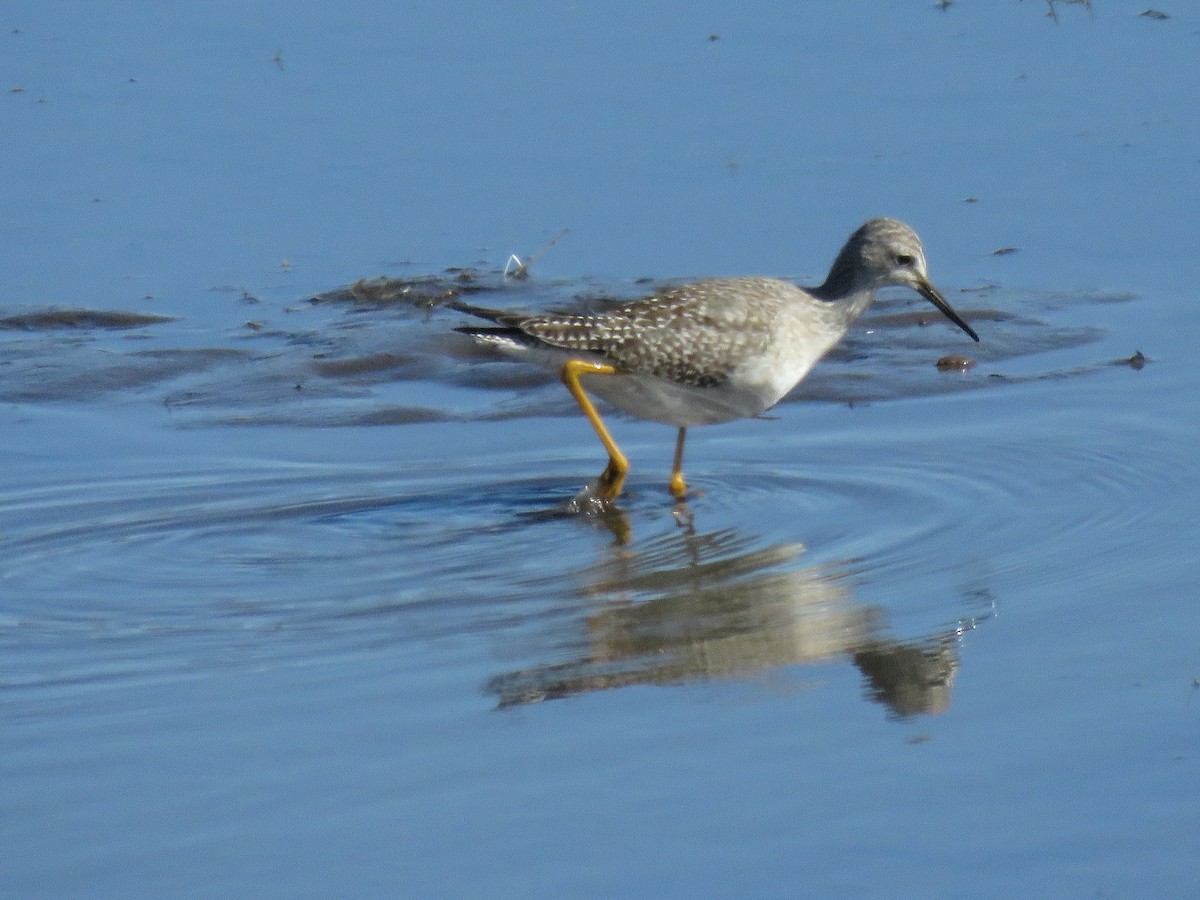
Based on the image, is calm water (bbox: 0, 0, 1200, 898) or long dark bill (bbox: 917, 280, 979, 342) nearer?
calm water (bbox: 0, 0, 1200, 898)

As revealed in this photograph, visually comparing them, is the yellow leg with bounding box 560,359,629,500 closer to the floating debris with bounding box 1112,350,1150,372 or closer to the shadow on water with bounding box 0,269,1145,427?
the shadow on water with bounding box 0,269,1145,427

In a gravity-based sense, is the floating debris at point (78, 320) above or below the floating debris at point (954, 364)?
below

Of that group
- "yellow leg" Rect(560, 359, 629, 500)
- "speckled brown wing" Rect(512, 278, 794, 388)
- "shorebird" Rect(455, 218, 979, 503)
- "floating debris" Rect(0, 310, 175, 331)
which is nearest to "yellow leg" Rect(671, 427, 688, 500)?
"shorebird" Rect(455, 218, 979, 503)

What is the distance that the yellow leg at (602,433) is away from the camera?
840 cm

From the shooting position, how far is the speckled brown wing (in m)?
8.44

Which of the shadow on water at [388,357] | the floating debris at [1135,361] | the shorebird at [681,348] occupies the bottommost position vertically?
the shadow on water at [388,357]

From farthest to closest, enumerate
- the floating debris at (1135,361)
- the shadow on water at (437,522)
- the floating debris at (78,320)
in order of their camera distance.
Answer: the floating debris at (78,320) → the floating debris at (1135,361) → the shadow on water at (437,522)

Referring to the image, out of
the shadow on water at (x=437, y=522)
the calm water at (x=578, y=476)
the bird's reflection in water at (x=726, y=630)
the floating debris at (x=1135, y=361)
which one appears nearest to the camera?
the calm water at (x=578, y=476)

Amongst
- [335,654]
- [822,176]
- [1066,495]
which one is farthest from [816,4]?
[335,654]

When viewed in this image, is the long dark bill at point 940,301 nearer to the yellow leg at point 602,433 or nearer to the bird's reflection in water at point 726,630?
the yellow leg at point 602,433

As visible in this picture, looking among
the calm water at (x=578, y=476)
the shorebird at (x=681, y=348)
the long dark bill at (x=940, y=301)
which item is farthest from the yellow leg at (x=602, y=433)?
the long dark bill at (x=940, y=301)

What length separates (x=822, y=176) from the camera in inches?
496

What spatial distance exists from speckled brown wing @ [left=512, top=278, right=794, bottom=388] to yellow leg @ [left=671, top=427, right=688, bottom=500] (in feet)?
1.02

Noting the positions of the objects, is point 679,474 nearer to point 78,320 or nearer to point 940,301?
point 940,301
